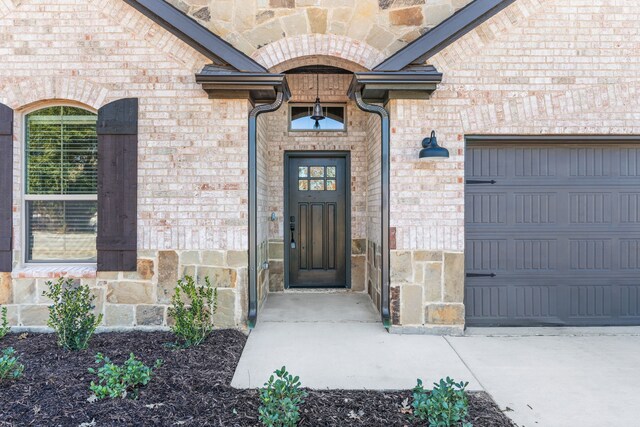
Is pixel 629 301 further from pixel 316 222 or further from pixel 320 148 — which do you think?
pixel 320 148

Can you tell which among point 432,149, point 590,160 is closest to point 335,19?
point 432,149

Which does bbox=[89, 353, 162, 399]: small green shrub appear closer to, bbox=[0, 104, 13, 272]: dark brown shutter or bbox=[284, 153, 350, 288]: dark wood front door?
bbox=[0, 104, 13, 272]: dark brown shutter

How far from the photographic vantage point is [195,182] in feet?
14.7

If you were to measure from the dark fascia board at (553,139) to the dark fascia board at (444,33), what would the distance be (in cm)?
114

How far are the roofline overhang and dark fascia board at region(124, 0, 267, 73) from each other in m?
0.12

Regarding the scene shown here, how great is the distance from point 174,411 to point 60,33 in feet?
14.6

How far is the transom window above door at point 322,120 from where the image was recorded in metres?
6.23

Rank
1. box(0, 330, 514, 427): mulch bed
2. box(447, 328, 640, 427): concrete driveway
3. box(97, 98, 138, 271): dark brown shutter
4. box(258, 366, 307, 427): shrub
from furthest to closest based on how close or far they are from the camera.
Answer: box(97, 98, 138, 271): dark brown shutter → box(447, 328, 640, 427): concrete driveway → box(0, 330, 514, 427): mulch bed → box(258, 366, 307, 427): shrub

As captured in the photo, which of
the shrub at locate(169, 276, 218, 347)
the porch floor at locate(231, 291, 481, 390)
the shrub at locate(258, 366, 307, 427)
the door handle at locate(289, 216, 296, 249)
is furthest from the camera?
the door handle at locate(289, 216, 296, 249)

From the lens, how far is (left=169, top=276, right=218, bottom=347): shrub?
157 inches

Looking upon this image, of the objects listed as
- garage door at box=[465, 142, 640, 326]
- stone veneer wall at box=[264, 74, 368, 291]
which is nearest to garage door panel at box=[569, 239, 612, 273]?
garage door at box=[465, 142, 640, 326]

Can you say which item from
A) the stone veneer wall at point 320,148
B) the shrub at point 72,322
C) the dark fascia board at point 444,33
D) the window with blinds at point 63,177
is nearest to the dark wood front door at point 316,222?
the stone veneer wall at point 320,148

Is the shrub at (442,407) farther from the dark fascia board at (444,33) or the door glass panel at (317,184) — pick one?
the door glass panel at (317,184)

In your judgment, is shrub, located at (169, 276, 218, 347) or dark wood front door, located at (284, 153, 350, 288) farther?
dark wood front door, located at (284, 153, 350, 288)
